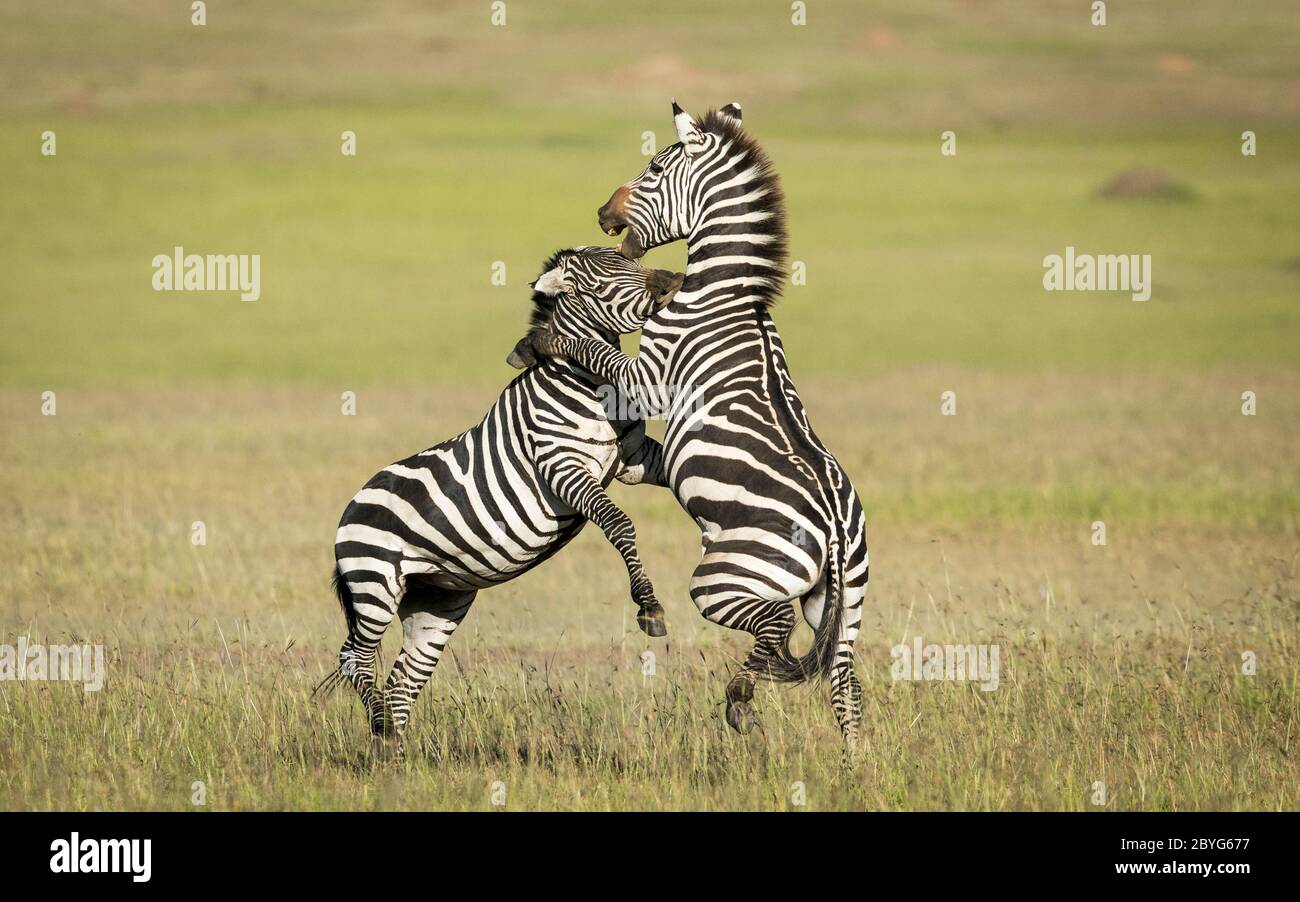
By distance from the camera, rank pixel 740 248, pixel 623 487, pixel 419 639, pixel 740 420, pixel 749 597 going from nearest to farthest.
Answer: pixel 749 597, pixel 740 420, pixel 740 248, pixel 419 639, pixel 623 487

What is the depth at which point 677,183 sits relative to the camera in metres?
9.55

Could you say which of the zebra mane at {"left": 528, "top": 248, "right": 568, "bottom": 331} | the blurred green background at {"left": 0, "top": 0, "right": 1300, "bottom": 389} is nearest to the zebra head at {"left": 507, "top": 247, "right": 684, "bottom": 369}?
the zebra mane at {"left": 528, "top": 248, "right": 568, "bottom": 331}

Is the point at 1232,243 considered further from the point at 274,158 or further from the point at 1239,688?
the point at 1239,688

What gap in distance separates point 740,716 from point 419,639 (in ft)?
7.03

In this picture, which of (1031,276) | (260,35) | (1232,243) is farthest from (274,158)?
(1232,243)

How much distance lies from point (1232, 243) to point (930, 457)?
36.6 m

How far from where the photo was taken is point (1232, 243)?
2183 inches

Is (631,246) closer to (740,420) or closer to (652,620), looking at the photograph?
(740,420)

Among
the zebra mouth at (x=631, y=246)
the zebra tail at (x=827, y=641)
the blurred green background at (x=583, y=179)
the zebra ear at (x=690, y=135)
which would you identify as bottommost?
the zebra tail at (x=827, y=641)

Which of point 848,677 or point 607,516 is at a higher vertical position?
point 607,516

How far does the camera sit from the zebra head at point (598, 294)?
31.2 ft

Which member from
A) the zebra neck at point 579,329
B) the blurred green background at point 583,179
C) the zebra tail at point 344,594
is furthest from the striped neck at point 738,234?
the blurred green background at point 583,179

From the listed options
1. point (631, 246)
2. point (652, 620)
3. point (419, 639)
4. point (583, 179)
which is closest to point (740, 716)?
point (652, 620)

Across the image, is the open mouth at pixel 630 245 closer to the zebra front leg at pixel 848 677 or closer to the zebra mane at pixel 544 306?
the zebra mane at pixel 544 306
